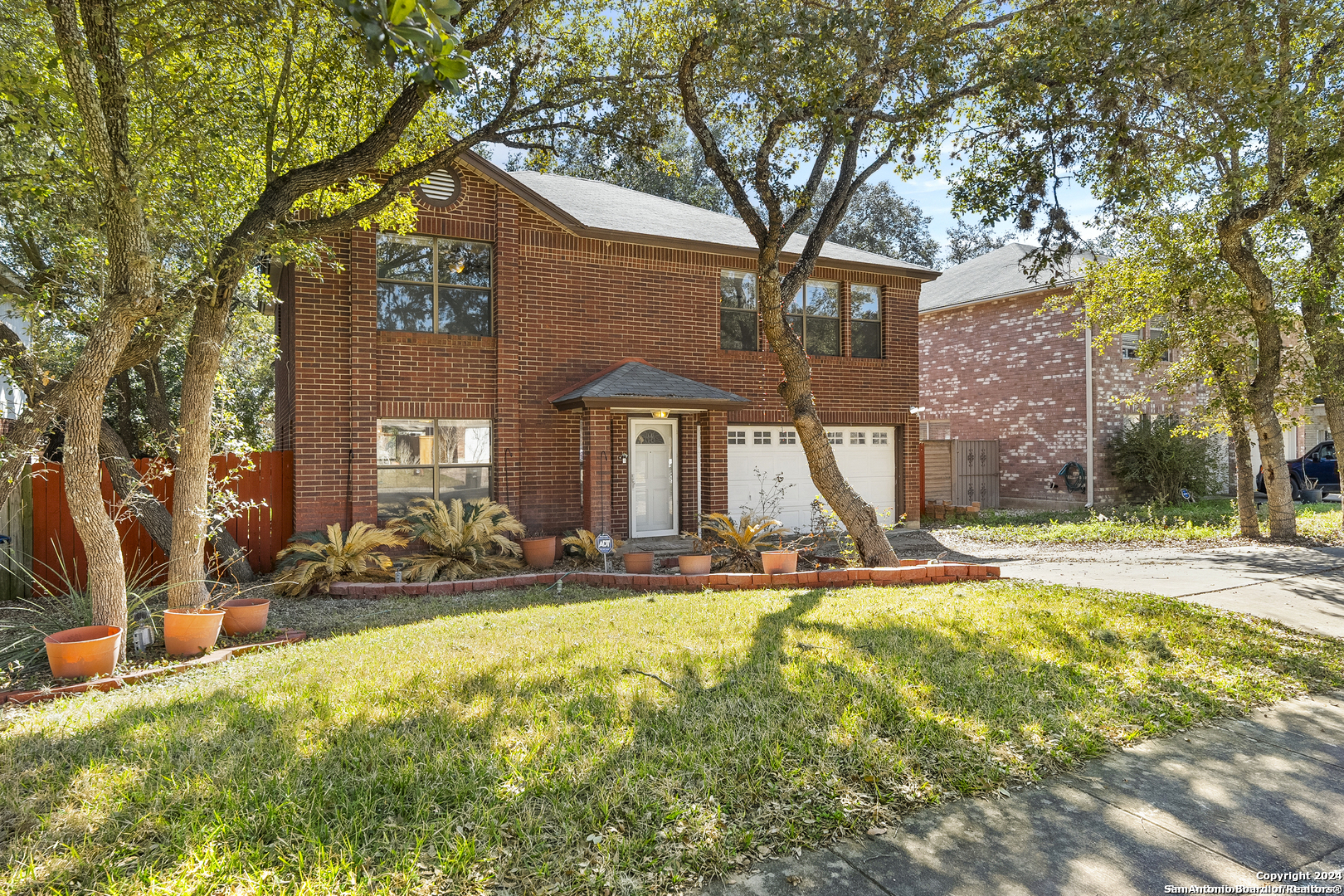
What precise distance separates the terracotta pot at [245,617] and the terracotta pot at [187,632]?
626 mm

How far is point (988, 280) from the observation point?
21047 millimetres

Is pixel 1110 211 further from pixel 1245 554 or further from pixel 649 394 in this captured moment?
pixel 649 394

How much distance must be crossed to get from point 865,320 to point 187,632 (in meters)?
13.1

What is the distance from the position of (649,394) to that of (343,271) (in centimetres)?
499

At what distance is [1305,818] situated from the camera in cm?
325

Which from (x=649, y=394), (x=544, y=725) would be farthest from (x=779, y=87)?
(x=544, y=725)

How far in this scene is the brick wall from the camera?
18.4 metres

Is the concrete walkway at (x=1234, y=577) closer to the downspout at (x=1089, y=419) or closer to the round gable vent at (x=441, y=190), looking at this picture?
the downspout at (x=1089, y=419)

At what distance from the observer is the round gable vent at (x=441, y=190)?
37.0 ft

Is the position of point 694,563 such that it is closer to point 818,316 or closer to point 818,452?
point 818,452

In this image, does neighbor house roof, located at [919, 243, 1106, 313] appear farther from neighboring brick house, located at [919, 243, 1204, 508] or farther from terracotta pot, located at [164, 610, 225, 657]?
terracotta pot, located at [164, 610, 225, 657]

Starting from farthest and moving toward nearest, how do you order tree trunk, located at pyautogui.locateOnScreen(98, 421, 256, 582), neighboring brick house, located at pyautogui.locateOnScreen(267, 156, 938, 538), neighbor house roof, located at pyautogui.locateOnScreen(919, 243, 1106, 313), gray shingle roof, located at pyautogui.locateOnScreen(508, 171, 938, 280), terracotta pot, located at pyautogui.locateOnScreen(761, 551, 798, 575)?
neighbor house roof, located at pyautogui.locateOnScreen(919, 243, 1106, 313) → gray shingle roof, located at pyautogui.locateOnScreen(508, 171, 938, 280) → neighboring brick house, located at pyautogui.locateOnScreen(267, 156, 938, 538) → terracotta pot, located at pyautogui.locateOnScreen(761, 551, 798, 575) → tree trunk, located at pyautogui.locateOnScreen(98, 421, 256, 582)

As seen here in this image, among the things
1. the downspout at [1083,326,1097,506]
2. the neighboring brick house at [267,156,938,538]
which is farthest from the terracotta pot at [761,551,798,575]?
the downspout at [1083,326,1097,506]

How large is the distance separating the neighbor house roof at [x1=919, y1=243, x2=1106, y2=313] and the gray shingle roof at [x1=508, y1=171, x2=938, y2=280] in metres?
4.88
